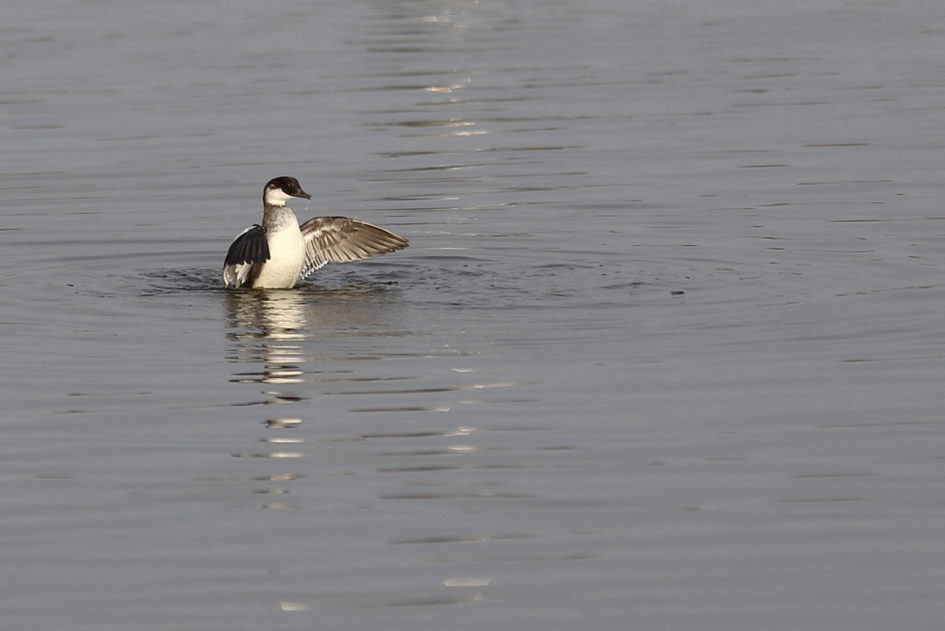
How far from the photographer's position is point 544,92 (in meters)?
22.8

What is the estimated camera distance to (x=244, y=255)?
12.6 metres

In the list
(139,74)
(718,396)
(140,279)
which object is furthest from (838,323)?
(139,74)

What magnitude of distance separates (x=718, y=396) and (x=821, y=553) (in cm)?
246

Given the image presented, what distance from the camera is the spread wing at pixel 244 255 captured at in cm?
1264

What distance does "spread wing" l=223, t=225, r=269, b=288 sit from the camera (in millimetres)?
12641

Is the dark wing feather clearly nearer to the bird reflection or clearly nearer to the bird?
the bird

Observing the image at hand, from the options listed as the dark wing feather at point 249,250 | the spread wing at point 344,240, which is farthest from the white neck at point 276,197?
the spread wing at point 344,240

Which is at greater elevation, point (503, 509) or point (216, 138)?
point (216, 138)

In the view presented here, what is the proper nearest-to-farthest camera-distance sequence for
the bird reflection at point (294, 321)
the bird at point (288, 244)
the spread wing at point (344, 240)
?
the bird reflection at point (294, 321) → the bird at point (288, 244) → the spread wing at point (344, 240)

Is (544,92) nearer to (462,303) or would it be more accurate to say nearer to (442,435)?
(462,303)

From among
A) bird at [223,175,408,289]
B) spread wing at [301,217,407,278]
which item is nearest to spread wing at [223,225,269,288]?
bird at [223,175,408,289]

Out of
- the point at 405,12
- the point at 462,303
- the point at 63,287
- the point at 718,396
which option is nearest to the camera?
the point at 718,396

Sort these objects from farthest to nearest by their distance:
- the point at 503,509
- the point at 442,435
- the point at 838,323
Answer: the point at 838,323 < the point at 442,435 < the point at 503,509

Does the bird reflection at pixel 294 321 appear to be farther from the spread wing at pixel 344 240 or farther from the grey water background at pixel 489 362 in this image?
the spread wing at pixel 344 240
